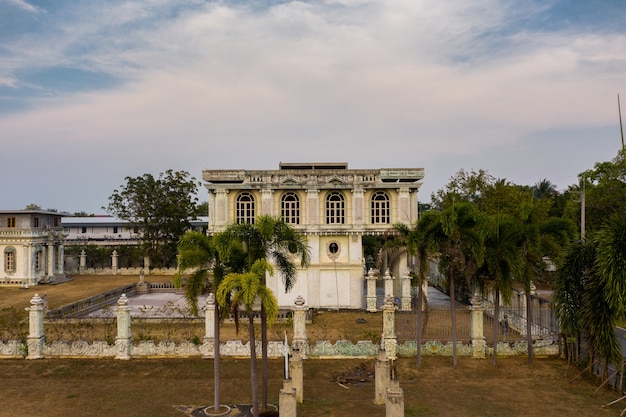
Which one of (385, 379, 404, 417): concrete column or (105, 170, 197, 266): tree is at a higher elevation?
(105, 170, 197, 266): tree

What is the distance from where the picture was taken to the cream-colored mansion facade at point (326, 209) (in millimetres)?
27906

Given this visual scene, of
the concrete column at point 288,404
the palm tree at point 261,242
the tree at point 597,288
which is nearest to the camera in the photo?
the concrete column at point 288,404

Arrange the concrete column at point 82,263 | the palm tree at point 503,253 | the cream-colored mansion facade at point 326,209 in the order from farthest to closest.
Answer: the concrete column at point 82,263 → the cream-colored mansion facade at point 326,209 → the palm tree at point 503,253

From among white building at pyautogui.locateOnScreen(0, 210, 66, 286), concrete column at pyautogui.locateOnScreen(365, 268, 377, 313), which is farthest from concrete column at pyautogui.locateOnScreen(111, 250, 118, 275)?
concrete column at pyautogui.locateOnScreen(365, 268, 377, 313)

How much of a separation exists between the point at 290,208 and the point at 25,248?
2616 cm

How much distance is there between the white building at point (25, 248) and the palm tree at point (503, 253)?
3827 centimetres

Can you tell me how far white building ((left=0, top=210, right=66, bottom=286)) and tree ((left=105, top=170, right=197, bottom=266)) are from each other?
22.3 ft

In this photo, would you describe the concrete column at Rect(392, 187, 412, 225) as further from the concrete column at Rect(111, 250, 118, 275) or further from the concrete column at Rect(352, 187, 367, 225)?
the concrete column at Rect(111, 250, 118, 275)

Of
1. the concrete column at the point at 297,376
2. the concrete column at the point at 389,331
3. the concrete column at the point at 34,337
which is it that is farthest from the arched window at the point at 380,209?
the concrete column at the point at 34,337

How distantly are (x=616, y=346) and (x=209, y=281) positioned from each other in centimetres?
1194

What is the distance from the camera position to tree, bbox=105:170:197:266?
1745 inches

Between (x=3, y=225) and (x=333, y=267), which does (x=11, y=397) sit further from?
(x=3, y=225)

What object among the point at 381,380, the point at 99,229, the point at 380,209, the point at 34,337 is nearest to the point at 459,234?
the point at 381,380

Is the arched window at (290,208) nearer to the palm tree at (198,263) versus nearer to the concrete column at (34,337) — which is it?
the concrete column at (34,337)
